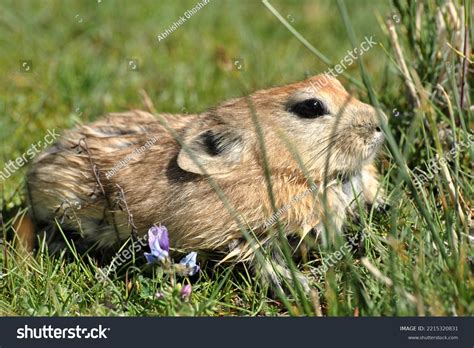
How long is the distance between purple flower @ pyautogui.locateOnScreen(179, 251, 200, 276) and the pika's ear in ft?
1.70

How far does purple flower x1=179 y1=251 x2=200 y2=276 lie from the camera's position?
14.4 ft

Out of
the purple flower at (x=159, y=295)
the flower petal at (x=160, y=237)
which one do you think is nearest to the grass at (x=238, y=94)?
the purple flower at (x=159, y=295)

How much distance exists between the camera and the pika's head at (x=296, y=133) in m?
4.78

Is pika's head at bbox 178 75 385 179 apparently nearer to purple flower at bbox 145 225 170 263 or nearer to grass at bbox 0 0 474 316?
grass at bbox 0 0 474 316

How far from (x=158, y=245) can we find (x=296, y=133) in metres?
1.12

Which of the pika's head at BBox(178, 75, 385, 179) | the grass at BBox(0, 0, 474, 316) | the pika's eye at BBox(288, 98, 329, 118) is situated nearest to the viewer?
the grass at BBox(0, 0, 474, 316)

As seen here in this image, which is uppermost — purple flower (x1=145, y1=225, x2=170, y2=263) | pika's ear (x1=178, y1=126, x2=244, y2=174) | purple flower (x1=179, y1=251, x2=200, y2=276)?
pika's ear (x1=178, y1=126, x2=244, y2=174)

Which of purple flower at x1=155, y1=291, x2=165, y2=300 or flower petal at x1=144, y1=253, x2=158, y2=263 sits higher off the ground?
flower petal at x1=144, y1=253, x2=158, y2=263

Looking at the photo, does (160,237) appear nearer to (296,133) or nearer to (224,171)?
(224,171)

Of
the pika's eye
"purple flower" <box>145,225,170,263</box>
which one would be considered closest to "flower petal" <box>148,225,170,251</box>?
"purple flower" <box>145,225,170,263</box>

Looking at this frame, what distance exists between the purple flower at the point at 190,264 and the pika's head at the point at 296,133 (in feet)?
1.71

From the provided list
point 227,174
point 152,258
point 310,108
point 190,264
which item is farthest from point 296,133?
point 152,258
